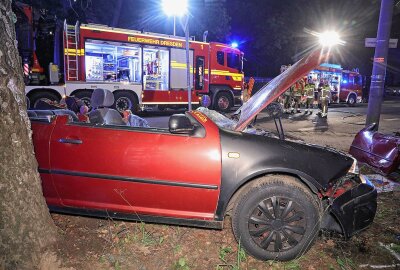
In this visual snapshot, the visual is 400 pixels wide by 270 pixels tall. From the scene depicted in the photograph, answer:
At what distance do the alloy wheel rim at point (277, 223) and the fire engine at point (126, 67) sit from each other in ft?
33.9

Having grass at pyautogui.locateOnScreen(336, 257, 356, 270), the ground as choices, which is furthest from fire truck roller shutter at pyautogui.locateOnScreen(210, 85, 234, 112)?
grass at pyautogui.locateOnScreen(336, 257, 356, 270)

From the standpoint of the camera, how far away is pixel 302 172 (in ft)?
9.52

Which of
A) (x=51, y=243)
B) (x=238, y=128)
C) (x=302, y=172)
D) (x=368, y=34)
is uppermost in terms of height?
(x=368, y=34)

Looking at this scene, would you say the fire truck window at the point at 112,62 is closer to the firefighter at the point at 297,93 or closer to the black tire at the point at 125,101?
the black tire at the point at 125,101

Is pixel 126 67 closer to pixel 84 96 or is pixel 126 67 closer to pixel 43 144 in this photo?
pixel 84 96

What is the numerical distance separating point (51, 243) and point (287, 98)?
1515 centimetres

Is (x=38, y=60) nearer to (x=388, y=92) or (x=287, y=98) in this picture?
(x=287, y=98)

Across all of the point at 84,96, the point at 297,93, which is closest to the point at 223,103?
the point at 297,93

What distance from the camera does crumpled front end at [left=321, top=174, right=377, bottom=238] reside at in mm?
3066

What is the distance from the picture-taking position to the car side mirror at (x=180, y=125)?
2929 millimetres

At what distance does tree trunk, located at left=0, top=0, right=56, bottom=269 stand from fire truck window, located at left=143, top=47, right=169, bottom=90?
1126cm

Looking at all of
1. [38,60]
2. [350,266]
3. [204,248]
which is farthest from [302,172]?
[38,60]

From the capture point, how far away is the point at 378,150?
5.77 m

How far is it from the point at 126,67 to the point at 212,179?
1134 centimetres
